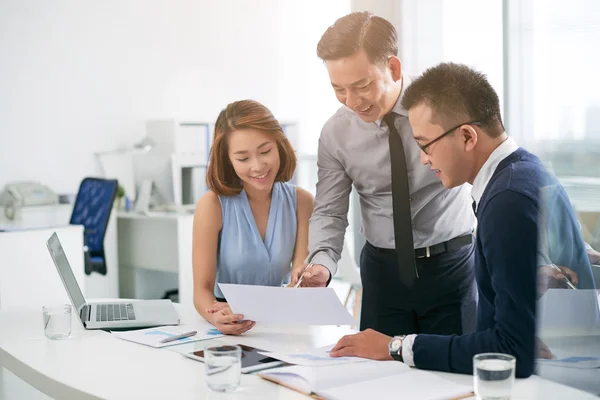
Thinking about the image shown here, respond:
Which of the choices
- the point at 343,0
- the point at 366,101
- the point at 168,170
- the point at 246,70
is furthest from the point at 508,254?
the point at 343,0

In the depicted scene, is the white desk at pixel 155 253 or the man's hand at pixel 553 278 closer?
the man's hand at pixel 553 278

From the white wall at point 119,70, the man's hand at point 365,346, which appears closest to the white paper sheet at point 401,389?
the man's hand at point 365,346

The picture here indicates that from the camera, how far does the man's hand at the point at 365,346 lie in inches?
64.2

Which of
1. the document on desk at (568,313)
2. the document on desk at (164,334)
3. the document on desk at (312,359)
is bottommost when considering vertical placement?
the document on desk at (164,334)

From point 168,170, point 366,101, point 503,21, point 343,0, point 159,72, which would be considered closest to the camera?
point 366,101

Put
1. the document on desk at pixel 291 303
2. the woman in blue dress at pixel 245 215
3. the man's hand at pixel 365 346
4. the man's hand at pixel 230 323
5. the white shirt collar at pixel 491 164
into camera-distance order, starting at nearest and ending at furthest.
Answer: the white shirt collar at pixel 491 164 → the man's hand at pixel 365 346 → the document on desk at pixel 291 303 → the man's hand at pixel 230 323 → the woman in blue dress at pixel 245 215

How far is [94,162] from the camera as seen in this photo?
5.68 metres

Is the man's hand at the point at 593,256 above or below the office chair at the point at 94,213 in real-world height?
above

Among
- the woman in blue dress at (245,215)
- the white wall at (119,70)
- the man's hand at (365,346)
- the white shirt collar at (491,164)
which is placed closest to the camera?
the white shirt collar at (491,164)

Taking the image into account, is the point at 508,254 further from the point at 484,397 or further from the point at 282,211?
the point at 282,211

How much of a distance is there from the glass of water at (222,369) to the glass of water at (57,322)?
638mm

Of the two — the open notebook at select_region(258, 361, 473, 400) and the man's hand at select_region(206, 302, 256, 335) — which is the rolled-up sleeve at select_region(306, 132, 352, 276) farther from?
the open notebook at select_region(258, 361, 473, 400)

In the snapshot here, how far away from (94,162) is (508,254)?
15.5 ft

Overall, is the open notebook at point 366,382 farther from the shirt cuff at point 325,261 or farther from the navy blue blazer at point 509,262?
the shirt cuff at point 325,261
